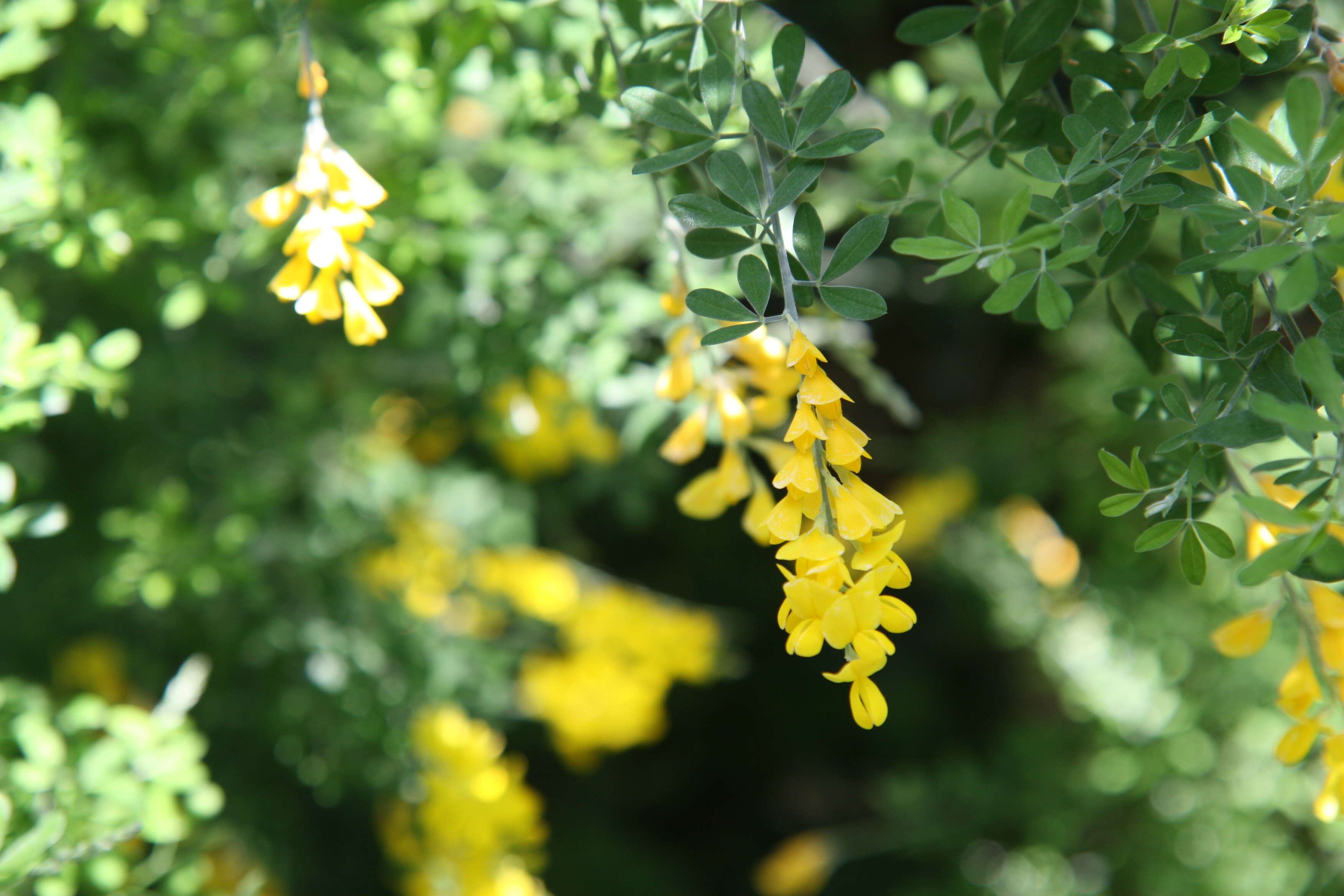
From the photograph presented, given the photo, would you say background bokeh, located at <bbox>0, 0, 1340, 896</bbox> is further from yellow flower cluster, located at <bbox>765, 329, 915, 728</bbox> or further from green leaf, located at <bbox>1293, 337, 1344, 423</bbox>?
green leaf, located at <bbox>1293, 337, 1344, 423</bbox>

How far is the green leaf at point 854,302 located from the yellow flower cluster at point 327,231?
0.35m

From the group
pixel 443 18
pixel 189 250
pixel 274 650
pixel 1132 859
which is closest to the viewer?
pixel 443 18

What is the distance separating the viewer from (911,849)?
7.29 feet

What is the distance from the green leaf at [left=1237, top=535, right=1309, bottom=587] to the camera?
Answer: 54cm

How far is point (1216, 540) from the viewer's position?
659 mm

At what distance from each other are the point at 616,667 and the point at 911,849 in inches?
38.2

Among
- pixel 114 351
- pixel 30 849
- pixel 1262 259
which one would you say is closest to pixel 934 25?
pixel 1262 259

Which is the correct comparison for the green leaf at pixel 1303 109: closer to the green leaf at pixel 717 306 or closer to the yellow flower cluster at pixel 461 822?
the green leaf at pixel 717 306

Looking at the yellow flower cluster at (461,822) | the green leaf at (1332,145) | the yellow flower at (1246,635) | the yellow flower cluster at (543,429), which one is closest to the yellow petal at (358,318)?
the yellow flower cluster at (543,429)

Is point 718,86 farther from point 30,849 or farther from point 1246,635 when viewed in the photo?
point 30,849

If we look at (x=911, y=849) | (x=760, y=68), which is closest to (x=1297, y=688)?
(x=760, y=68)

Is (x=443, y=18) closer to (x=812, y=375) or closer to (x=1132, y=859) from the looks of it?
(x=812, y=375)

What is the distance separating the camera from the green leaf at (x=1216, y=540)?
25.7 inches

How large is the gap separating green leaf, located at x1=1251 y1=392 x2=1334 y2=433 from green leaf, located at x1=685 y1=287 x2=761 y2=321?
0.32 metres
